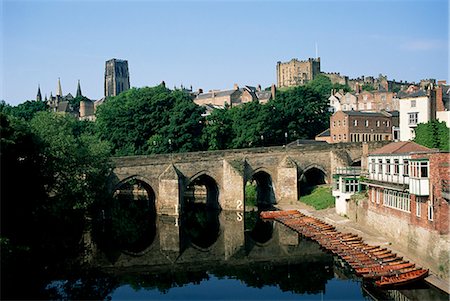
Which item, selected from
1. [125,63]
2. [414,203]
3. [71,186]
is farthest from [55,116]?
[125,63]

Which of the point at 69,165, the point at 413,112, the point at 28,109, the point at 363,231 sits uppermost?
the point at 28,109

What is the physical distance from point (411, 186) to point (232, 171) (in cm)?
2520

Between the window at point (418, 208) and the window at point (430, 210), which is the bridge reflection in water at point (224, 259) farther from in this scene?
the window at point (430, 210)

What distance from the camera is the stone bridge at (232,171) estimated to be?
47.9 m

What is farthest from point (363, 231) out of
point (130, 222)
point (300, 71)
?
point (300, 71)

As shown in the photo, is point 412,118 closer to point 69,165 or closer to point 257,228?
point 257,228

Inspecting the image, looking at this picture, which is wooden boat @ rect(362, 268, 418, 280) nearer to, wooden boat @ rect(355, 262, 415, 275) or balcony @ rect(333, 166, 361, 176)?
wooden boat @ rect(355, 262, 415, 275)

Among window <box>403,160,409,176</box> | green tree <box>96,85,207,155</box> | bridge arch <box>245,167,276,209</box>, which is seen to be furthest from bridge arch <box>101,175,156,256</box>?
window <box>403,160,409,176</box>

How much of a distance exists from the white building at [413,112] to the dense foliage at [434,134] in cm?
371

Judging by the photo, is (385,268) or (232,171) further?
(232,171)

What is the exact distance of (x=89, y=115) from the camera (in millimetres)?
129375

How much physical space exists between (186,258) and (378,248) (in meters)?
12.4

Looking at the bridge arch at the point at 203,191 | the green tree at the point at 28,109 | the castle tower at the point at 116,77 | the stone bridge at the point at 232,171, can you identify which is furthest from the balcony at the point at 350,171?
the castle tower at the point at 116,77

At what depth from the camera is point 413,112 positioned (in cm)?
5372
